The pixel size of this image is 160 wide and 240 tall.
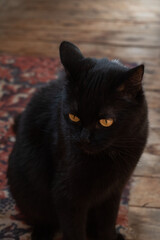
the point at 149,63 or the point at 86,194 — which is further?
the point at 149,63

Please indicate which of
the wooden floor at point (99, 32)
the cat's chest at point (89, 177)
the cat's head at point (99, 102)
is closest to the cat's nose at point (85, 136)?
the cat's head at point (99, 102)

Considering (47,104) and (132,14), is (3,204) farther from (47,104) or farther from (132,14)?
(132,14)

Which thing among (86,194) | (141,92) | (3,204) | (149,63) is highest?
(141,92)

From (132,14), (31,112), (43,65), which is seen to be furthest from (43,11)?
(31,112)

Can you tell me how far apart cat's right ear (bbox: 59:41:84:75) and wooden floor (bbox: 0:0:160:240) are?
75cm

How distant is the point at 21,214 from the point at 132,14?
209 centimetres

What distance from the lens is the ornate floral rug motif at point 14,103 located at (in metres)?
1.40

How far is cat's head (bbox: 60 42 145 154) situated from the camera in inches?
37.6

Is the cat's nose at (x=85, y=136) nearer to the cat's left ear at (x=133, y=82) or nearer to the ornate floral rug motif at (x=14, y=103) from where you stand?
the cat's left ear at (x=133, y=82)

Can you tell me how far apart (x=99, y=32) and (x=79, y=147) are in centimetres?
185

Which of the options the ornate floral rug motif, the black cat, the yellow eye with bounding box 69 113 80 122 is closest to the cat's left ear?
the black cat

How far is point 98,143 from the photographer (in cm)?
98

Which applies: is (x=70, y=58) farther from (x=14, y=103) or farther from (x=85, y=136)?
(x=14, y=103)

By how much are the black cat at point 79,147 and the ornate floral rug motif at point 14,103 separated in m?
0.08
